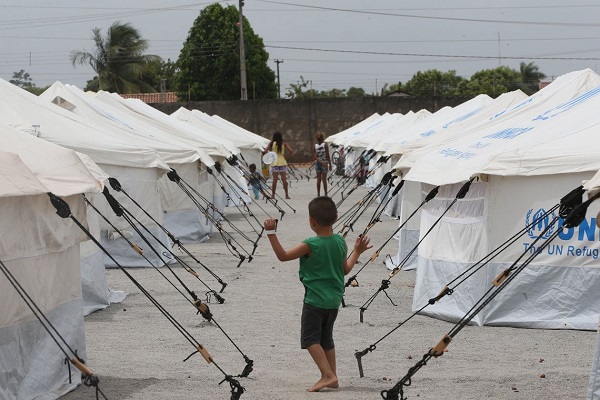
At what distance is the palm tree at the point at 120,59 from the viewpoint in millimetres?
60156

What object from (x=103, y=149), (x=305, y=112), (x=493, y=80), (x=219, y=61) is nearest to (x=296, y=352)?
(x=103, y=149)

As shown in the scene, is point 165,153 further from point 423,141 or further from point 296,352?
point 296,352

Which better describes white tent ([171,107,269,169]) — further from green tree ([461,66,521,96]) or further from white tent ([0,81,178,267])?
green tree ([461,66,521,96])

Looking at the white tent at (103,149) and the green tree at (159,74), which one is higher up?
the green tree at (159,74)

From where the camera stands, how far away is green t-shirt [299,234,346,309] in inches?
300

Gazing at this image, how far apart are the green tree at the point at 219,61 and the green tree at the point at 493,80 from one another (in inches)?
921

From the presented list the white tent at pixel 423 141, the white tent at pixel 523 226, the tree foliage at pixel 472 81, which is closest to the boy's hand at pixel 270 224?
the white tent at pixel 523 226

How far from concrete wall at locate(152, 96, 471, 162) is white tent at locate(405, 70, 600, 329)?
38476 mm

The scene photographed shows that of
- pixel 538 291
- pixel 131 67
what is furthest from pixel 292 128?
pixel 538 291

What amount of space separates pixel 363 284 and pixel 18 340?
703 cm

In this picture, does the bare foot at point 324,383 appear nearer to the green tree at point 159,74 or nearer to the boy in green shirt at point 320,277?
the boy in green shirt at point 320,277

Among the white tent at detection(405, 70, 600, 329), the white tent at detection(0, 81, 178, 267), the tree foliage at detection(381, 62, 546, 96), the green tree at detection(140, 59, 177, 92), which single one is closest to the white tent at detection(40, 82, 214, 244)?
the white tent at detection(0, 81, 178, 267)

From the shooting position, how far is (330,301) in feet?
25.1

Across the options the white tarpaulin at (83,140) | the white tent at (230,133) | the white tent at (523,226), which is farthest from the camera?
the white tent at (230,133)
